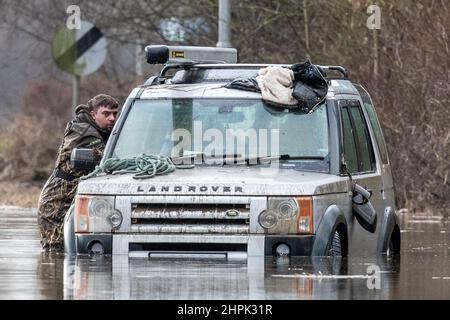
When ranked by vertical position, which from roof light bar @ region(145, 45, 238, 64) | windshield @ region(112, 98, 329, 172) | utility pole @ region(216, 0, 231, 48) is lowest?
windshield @ region(112, 98, 329, 172)

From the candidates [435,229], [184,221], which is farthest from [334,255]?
[435,229]

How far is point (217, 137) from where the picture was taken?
45.3ft

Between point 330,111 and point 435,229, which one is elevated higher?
point 330,111

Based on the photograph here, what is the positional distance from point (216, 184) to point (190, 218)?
0.32 m

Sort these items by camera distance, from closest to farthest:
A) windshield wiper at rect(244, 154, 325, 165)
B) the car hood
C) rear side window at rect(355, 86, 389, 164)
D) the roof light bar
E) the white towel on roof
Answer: the car hood < windshield wiper at rect(244, 154, 325, 165) < the white towel on roof < the roof light bar < rear side window at rect(355, 86, 389, 164)

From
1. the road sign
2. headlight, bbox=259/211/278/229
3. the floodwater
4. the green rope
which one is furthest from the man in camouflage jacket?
the road sign

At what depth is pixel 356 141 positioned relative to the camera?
571 inches

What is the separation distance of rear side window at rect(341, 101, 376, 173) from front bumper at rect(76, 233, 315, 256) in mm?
1306

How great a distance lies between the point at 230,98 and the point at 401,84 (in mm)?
10274

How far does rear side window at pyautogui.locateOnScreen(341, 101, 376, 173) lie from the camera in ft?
46.3

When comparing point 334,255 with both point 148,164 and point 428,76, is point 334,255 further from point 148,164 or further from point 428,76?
point 428,76

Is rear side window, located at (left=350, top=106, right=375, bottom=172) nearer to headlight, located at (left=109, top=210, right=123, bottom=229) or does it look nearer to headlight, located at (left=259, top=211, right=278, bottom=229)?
headlight, located at (left=259, top=211, right=278, bottom=229)

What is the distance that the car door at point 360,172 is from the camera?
13.8 meters

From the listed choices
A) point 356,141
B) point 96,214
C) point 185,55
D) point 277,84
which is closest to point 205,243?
point 96,214
